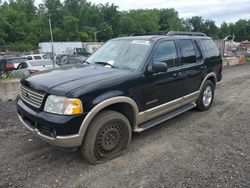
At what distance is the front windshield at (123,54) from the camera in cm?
454

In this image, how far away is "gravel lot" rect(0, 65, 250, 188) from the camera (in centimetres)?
355

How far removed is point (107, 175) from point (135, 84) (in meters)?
1.46

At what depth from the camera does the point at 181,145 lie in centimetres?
459

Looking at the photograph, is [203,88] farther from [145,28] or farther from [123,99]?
[145,28]

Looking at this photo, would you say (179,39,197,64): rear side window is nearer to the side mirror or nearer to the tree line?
the side mirror

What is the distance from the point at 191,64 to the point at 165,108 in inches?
50.9

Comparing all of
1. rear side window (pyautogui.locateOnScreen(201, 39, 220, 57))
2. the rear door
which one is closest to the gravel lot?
the rear door

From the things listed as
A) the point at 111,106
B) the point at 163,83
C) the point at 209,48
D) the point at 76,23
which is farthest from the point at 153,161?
the point at 76,23

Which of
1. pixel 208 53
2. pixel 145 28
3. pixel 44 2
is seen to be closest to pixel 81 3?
pixel 44 2

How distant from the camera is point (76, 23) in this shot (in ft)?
227

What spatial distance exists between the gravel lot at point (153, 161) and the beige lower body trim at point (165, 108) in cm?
46

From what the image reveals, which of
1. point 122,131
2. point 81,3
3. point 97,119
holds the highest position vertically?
point 81,3

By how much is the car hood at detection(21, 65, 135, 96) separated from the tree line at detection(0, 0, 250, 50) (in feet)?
151

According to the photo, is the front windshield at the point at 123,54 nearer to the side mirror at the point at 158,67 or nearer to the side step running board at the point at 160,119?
the side mirror at the point at 158,67
